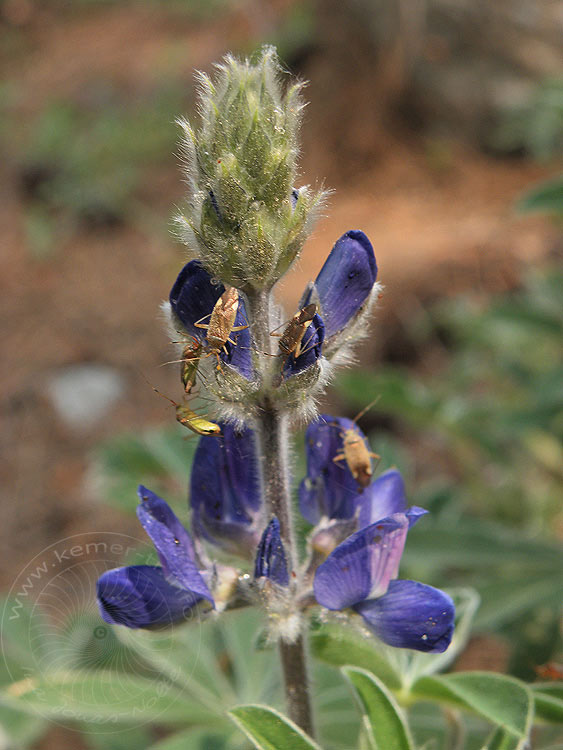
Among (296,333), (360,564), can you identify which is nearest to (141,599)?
(360,564)

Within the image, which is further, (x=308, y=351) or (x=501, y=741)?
(x=501, y=741)

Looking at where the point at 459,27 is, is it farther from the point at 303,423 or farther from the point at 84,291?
the point at 303,423

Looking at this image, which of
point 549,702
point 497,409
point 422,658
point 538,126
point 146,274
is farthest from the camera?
point 146,274

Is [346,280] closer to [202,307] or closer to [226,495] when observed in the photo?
[202,307]

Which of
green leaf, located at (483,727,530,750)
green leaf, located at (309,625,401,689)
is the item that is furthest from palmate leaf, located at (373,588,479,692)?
green leaf, located at (483,727,530,750)

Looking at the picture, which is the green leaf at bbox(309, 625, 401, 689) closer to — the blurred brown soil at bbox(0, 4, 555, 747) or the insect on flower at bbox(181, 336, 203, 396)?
the insect on flower at bbox(181, 336, 203, 396)

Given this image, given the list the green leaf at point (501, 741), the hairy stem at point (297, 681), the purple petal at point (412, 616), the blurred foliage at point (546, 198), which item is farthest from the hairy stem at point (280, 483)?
the blurred foliage at point (546, 198)

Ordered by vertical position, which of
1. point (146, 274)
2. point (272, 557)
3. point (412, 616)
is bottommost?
point (412, 616)

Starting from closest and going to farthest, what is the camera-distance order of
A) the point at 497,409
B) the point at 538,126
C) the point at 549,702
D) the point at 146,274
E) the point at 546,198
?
the point at 549,702 < the point at 546,198 < the point at 497,409 < the point at 538,126 < the point at 146,274
